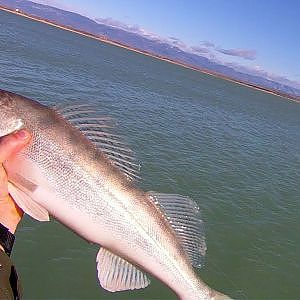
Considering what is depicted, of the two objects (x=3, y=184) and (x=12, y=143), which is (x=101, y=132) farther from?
(x=3, y=184)

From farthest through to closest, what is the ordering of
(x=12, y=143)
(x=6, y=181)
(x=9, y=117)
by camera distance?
(x=6, y=181)
(x=9, y=117)
(x=12, y=143)

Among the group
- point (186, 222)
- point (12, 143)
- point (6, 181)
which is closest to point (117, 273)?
point (186, 222)

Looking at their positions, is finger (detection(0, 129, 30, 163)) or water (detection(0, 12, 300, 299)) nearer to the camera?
finger (detection(0, 129, 30, 163))

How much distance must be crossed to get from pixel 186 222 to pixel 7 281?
5.84ft

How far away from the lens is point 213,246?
488 inches

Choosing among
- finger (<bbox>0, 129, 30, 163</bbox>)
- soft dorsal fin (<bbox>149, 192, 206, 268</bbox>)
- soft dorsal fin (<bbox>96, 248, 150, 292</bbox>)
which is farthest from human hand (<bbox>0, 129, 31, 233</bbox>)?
soft dorsal fin (<bbox>149, 192, 206, 268</bbox>)

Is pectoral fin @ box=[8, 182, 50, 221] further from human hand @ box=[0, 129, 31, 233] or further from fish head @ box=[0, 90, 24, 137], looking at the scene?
fish head @ box=[0, 90, 24, 137]

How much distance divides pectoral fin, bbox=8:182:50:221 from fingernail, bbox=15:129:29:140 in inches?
19.1

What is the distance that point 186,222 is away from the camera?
4250 mm

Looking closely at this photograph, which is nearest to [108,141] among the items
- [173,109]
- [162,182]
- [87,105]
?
[87,105]

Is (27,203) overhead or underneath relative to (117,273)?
overhead

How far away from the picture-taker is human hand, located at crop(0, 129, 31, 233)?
367 cm

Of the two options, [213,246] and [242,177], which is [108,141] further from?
[242,177]

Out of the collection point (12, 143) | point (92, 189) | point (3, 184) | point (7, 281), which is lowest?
point (7, 281)
